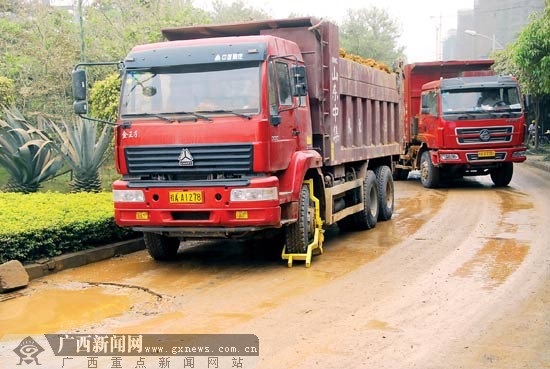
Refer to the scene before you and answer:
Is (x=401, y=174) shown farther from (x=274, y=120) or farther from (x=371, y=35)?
(x=371, y=35)

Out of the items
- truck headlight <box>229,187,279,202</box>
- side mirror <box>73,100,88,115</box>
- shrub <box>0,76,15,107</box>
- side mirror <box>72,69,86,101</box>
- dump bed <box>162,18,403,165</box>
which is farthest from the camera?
shrub <box>0,76,15,107</box>

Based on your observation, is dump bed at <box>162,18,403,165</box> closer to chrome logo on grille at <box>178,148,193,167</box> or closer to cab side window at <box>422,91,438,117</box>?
chrome logo on grille at <box>178,148,193,167</box>

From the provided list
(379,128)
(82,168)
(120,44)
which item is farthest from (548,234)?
(120,44)

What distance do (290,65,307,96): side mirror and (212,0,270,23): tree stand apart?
27504 millimetres

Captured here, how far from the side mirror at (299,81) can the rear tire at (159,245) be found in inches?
96.5

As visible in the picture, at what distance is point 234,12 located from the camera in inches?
1511

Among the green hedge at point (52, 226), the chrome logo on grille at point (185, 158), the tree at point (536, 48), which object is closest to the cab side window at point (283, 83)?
the chrome logo on grille at point (185, 158)

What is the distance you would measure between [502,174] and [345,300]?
1216 cm

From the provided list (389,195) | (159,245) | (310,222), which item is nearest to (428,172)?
(389,195)

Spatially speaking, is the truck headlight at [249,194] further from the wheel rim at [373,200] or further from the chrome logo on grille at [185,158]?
the wheel rim at [373,200]

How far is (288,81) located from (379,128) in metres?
4.29

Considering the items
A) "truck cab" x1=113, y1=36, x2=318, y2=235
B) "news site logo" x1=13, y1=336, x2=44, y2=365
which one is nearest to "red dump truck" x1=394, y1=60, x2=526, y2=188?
"truck cab" x1=113, y1=36, x2=318, y2=235

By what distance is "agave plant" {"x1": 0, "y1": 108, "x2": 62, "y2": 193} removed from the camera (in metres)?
11.8

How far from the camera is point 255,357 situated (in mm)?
5180
